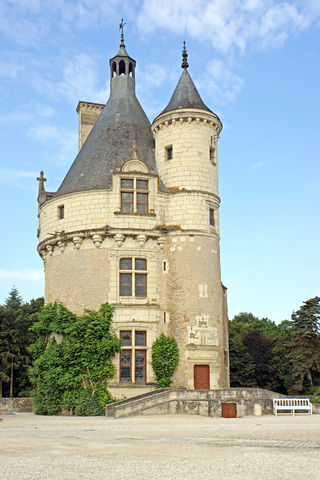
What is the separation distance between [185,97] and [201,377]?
47.9ft

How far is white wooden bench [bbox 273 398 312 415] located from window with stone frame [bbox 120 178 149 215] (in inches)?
442

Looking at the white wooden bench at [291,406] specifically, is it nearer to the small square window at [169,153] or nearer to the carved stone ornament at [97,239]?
the carved stone ornament at [97,239]

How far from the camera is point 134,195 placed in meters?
29.0

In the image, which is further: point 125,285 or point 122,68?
point 122,68

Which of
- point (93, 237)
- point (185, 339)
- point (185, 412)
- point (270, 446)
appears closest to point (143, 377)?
point (185, 339)

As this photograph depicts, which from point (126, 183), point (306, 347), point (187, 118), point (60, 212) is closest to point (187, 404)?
point (126, 183)

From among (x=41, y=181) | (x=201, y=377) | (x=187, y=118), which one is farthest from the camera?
(x=41, y=181)

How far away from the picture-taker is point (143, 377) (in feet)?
89.4

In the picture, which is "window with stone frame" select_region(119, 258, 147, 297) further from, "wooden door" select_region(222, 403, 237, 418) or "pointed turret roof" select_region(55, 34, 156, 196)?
"wooden door" select_region(222, 403, 237, 418)

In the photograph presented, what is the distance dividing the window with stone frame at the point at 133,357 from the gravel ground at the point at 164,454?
10985mm

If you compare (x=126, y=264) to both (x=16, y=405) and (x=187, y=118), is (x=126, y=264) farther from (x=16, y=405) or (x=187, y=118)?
(x=16, y=405)

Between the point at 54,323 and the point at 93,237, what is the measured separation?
4.57 metres

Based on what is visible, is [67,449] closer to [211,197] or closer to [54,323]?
[54,323]

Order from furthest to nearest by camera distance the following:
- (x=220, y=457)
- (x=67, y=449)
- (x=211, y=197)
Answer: (x=211, y=197)
(x=67, y=449)
(x=220, y=457)
